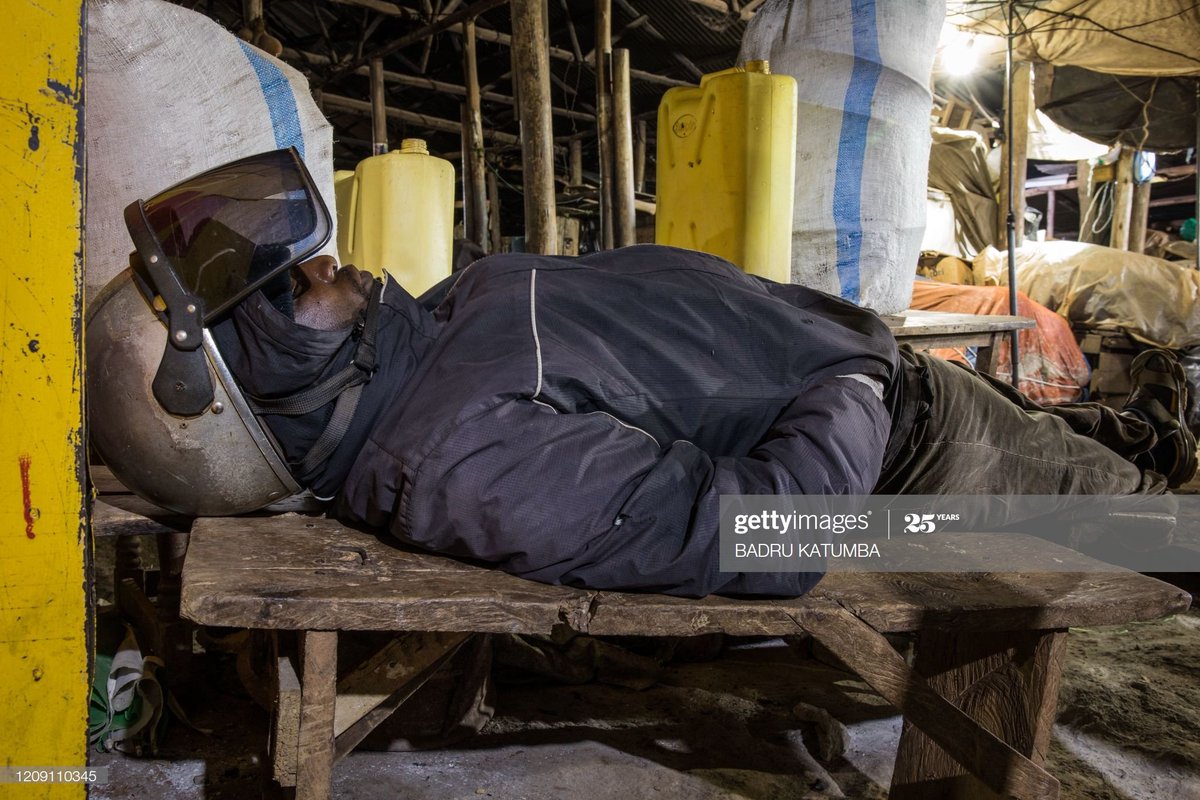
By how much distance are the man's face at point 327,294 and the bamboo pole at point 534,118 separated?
2.05m

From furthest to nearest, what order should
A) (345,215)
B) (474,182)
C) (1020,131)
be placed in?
(1020,131) → (474,182) → (345,215)

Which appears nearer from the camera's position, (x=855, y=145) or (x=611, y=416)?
(x=611, y=416)

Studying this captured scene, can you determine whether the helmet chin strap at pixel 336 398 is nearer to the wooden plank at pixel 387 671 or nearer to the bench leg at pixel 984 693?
the wooden plank at pixel 387 671

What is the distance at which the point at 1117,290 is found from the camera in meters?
5.15

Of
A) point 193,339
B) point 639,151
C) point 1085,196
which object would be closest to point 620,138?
point 193,339

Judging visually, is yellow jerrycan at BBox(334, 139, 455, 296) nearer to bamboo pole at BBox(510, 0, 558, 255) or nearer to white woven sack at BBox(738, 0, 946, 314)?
bamboo pole at BBox(510, 0, 558, 255)

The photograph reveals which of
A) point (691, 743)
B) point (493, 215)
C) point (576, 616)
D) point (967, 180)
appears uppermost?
point (967, 180)

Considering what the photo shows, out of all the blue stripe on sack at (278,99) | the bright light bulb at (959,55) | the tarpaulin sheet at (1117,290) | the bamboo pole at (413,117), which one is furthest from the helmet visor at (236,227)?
the bamboo pole at (413,117)

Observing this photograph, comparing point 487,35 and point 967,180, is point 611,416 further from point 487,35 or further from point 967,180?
point 967,180

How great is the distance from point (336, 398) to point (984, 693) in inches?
55.8

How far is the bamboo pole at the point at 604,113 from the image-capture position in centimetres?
528

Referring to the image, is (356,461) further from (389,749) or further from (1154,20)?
(1154,20)

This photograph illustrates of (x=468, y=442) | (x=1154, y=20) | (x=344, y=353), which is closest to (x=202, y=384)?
(x=344, y=353)

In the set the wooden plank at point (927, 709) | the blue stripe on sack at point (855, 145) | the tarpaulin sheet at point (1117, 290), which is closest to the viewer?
the wooden plank at point (927, 709)
